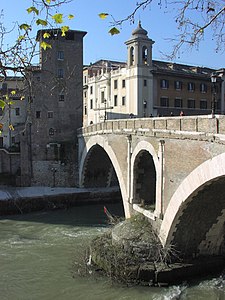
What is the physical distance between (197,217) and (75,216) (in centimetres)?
1150

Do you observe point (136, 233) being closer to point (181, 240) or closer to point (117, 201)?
point (181, 240)

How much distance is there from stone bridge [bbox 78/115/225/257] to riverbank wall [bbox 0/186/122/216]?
843cm

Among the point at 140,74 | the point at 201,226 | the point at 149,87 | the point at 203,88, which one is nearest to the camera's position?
the point at 201,226

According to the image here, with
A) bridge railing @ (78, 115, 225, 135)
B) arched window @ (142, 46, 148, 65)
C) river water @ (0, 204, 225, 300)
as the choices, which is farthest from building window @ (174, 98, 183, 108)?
river water @ (0, 204, 225, 300)

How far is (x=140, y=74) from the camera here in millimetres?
33438

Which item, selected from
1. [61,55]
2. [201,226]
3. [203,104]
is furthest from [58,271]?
[203,104]

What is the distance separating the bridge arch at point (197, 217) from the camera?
1173 centimetres

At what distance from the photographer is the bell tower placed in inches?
1289

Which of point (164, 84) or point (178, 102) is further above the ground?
point (164, 84)

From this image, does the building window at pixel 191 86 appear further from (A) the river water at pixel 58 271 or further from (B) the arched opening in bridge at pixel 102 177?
(A) the river water at pixel 58 271

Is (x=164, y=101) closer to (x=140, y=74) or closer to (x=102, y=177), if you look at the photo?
(x=140, y=74)

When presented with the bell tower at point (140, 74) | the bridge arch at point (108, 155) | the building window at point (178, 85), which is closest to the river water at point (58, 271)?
the bridge arch at point (108, 155)

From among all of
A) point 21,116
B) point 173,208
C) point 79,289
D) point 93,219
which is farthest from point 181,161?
point 21,116

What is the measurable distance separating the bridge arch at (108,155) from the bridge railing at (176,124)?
4.26 ft
